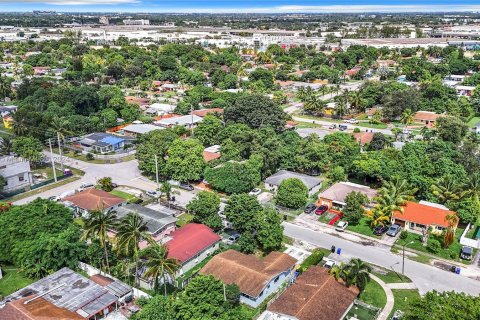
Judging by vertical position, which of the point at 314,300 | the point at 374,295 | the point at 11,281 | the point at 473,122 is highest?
the point at 473,122

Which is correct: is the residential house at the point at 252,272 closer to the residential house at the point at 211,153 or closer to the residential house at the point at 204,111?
the residential house at the point at 211,153

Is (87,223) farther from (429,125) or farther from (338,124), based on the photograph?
(429,125)

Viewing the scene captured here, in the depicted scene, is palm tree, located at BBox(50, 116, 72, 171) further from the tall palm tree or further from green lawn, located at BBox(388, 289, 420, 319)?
green lawn, located at BBox(388, 289, 420, 319)

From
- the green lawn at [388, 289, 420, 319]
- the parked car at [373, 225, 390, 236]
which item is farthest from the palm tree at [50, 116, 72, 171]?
the green lawn at [388, 289, 420, 319]

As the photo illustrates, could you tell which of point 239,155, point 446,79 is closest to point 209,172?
point 239,155

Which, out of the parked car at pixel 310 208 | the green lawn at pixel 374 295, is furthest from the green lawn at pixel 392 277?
the parked car at pixel 310 208

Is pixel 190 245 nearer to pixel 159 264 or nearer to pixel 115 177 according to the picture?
pixel 159 264

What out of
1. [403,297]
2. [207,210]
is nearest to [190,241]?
[207,210]
